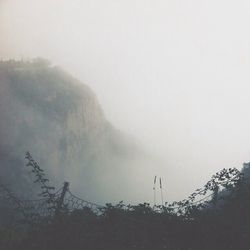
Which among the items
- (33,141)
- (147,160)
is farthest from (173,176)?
(33,141)

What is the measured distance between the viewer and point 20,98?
106 meters

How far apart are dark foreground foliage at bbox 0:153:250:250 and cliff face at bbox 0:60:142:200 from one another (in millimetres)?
79154

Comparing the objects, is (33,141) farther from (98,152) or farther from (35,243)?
(35,243)

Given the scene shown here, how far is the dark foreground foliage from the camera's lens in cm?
560

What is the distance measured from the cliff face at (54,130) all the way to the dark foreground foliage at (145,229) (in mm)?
79154

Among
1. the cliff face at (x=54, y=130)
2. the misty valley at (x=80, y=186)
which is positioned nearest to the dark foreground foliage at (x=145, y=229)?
the misty valley at (x=80, y=186)

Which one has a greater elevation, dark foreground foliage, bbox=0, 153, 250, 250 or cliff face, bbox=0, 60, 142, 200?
cliff face, bbox=0, 60, 142, 200

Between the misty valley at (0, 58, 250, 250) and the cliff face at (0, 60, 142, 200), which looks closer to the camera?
the misty valley at (0, 58, 250, 250)

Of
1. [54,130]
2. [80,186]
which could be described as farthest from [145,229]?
[80,186]

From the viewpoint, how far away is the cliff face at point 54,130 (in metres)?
94.9

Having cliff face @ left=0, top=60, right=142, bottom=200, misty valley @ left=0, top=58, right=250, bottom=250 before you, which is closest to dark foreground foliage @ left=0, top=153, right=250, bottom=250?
misty valley @ left=0, top=58, right=250, bottom=250

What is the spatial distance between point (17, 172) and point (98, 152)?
48.2 metres

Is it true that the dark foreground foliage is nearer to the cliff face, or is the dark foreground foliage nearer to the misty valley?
the misty valley

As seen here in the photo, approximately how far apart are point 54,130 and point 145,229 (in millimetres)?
104723
